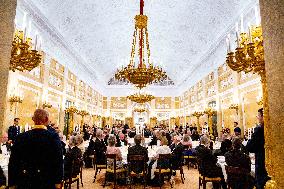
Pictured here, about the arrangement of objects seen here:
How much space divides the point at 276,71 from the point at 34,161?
8.88 ft

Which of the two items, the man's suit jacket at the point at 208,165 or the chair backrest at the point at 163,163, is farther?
the chair backrest at the point at 163,163

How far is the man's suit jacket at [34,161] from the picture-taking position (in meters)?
2.74

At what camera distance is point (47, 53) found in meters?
12.5

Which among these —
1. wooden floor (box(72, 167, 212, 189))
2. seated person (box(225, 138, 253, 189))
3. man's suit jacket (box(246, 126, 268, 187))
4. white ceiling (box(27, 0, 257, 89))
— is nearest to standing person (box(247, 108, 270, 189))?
man's suit jacket (box(246, 126, 268, 187))

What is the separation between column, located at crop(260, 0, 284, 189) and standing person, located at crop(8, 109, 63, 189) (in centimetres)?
238

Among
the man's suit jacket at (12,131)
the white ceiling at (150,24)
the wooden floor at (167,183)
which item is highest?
the white ceiling at (150,24)

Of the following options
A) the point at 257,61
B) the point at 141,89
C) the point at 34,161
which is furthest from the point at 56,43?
the point at 257,61

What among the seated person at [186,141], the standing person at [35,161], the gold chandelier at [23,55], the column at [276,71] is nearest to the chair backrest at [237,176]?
the column at [276,71]

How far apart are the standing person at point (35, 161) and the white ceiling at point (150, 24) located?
665 centimetres

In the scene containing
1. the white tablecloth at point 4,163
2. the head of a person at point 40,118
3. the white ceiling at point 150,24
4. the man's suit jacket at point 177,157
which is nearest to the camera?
the head of a person at point 40,118

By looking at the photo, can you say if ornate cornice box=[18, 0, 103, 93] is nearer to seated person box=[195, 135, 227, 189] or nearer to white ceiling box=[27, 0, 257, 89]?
white ceiling box=[27, 0, 257, 89]

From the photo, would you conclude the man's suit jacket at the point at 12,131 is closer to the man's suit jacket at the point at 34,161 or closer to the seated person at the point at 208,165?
the man's suit jacket at the point at 34,161

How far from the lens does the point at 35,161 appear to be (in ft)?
9.08

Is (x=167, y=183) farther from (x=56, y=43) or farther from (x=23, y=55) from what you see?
(x=56, y=43)
